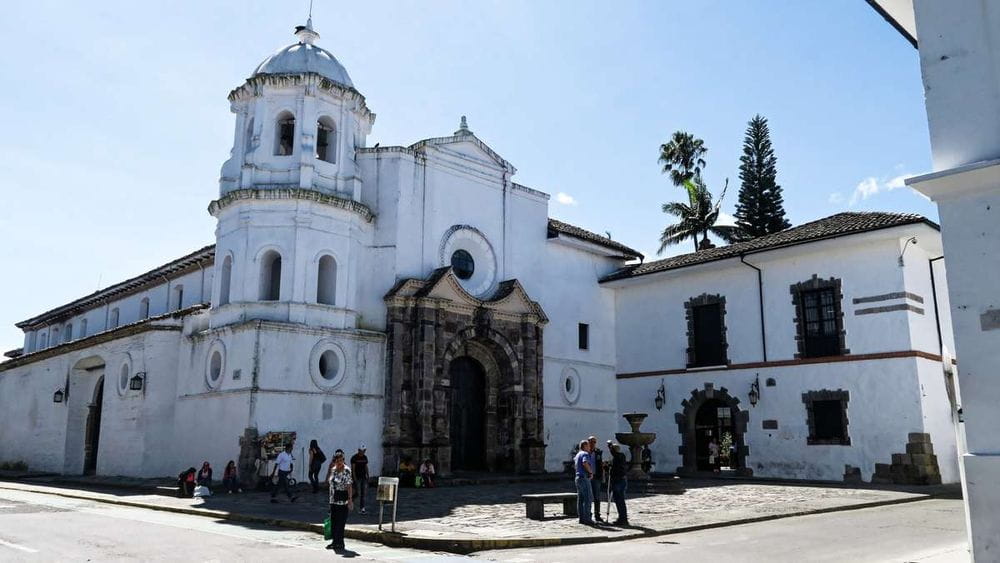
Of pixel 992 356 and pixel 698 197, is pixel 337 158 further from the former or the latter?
pixel 698 197

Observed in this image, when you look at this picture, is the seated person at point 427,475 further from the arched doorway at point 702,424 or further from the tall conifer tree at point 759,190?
the tall conifer tree at point 759,190

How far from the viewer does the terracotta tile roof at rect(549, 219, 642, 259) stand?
102 ft

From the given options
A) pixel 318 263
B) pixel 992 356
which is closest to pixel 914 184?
pixel 992 356

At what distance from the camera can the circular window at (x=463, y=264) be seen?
28.0 m

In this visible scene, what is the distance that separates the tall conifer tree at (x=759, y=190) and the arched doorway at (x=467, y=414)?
23.4m

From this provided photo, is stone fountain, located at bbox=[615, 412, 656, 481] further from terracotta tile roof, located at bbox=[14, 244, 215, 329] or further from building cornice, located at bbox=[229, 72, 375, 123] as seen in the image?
terracotta tile roof, located at bbox=[14, 244, 215, 329]

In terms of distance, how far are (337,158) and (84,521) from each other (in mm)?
13765

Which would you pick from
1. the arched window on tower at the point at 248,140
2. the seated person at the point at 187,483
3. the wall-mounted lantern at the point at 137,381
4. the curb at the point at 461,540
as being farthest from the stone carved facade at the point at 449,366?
the wall-mounted lantern at the point at 137,381

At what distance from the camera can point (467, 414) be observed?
1083 inches

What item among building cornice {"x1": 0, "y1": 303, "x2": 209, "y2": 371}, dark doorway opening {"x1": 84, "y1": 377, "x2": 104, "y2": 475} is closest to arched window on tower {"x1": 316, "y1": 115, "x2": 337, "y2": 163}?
building cornice {"x1": 0, "y1": 303, "x2": 209, "y2": 371}

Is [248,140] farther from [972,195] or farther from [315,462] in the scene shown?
[972,195]

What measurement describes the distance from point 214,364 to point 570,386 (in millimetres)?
13072

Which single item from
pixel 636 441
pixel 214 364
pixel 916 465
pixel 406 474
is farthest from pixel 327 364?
pixel 916 465

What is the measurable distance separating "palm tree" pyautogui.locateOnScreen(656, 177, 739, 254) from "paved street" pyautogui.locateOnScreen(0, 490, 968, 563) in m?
30.2
